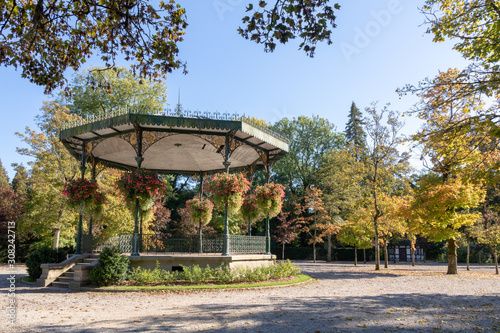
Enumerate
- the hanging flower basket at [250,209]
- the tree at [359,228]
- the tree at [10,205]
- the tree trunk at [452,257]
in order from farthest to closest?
1. the tree at [10,205]
2. the tree at [359,228]
3. the tree trunk at [452,257]
4. the hanging flower basket at [250,209]

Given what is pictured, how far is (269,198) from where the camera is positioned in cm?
1493

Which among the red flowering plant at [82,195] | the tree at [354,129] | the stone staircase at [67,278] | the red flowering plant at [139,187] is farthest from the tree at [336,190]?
the stone staircase at [67,278]

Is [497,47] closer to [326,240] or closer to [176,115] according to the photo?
[176,115]


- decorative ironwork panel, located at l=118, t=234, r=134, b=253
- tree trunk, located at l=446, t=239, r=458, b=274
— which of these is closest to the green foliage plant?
decorative ironwork panel, located at l=118, t=234, r=134, b=253

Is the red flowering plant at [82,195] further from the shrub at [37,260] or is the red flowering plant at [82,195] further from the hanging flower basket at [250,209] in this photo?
the hanging flower basket at [250,209]

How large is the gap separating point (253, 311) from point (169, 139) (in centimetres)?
874

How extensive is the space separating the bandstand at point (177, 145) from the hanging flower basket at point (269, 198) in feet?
4.41

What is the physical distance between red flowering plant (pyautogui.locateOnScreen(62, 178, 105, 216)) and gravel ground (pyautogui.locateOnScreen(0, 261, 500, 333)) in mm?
3280

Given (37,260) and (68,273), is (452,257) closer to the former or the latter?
(68,273)

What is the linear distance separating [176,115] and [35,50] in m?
7.00

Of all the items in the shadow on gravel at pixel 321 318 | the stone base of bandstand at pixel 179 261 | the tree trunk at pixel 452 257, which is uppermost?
the stone base of bandstand at pixel 179 261

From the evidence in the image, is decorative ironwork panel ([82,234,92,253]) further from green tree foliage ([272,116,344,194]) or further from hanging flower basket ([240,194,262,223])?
green tree foliage ([272,116,344,194])

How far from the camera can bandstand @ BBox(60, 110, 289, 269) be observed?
1268 centimetres

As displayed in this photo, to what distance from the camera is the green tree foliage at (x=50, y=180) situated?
22.5 metres
